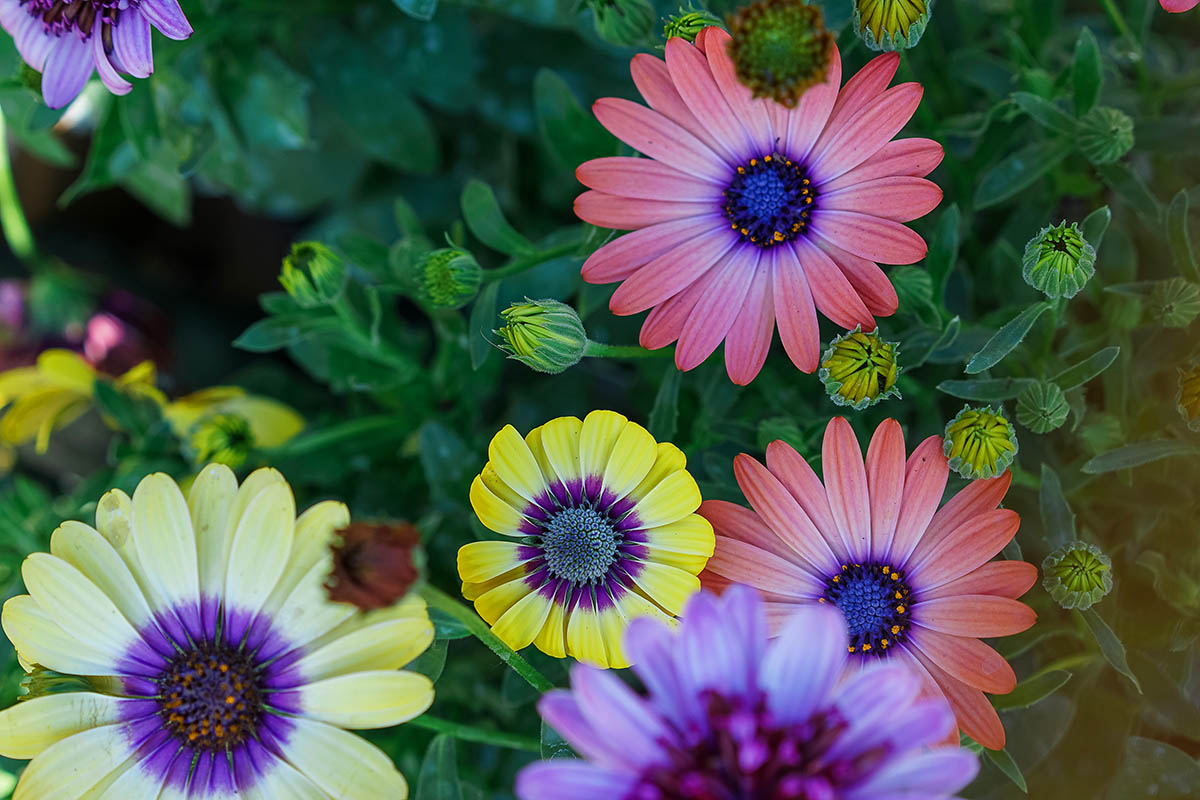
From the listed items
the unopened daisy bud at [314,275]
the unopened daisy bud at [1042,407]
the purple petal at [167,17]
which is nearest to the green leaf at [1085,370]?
the unopened daisy bud at [1042,407]

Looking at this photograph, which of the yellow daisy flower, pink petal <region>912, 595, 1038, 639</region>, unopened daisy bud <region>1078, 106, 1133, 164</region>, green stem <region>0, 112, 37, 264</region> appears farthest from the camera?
green stem <region>0, 112, 37, 264</region>

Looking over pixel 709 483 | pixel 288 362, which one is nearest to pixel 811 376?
pixel 709 483

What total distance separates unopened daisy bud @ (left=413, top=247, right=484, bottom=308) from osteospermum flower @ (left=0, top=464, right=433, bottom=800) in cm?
17

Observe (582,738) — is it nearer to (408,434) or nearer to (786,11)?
(786,11)

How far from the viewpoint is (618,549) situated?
66 cm

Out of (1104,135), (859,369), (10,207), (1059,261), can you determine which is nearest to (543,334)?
(859,369)

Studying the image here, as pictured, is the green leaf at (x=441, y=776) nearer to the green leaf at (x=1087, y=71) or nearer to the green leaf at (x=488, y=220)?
the green leaf at (x=488, y=220)

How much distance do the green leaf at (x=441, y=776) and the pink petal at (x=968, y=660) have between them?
1.05 ft

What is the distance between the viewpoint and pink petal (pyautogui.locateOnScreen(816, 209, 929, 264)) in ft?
2.02

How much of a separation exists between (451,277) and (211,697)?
318 millimetres

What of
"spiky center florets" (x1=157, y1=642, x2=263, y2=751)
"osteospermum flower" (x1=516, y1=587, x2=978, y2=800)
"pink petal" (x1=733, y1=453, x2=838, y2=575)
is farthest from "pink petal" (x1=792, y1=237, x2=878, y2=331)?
"spiky center florets" (x1=157, y1=642, x2=263, y2=751)

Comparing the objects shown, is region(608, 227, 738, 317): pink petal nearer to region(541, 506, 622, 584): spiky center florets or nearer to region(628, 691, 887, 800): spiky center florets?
region(541, 506, 622, 584): spiky center florets

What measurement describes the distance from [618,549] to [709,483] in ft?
0.43

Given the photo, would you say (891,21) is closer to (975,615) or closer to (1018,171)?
(1018,171)
